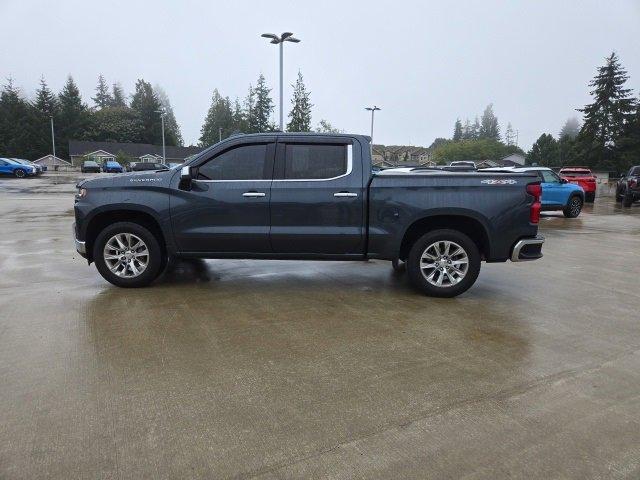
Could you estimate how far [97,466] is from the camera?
2637 millimetres

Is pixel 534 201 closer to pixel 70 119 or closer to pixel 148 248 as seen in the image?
pixel 148 248

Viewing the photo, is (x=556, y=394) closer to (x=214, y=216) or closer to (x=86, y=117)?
(x=214, y=216)

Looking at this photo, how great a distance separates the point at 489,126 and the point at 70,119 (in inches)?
5144

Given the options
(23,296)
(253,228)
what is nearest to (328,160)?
(253,228)

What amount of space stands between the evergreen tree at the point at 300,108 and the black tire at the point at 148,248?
120ft

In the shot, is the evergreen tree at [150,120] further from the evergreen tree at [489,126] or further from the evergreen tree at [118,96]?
the evergreen tree at [489,126]

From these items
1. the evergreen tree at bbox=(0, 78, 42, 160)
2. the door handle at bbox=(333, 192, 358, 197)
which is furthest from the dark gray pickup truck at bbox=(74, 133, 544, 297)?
the evergreen tree at bbox=(0, 78, 42, 160)

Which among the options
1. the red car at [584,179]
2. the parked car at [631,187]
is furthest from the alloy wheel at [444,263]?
the red car at [584,179]

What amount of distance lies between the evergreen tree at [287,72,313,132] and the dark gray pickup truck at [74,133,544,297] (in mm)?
36285

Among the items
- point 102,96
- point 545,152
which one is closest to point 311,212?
point 545,152

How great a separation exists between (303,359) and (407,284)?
9.66 feet

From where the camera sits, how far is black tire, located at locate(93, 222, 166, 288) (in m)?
6.05

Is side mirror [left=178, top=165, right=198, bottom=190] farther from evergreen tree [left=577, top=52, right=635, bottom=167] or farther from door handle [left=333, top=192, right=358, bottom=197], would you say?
evergreen tree [left=577, top=52, right=635, bottom=167]

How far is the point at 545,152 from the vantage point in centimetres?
7375
